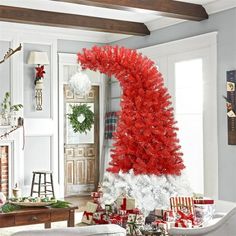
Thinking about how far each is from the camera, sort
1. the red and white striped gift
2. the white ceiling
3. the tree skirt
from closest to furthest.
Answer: the red and white striped gift → the tree skirt → the white ceiling

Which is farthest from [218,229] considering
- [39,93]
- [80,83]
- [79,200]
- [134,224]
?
[80,83]

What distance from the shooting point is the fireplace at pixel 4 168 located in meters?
7.50

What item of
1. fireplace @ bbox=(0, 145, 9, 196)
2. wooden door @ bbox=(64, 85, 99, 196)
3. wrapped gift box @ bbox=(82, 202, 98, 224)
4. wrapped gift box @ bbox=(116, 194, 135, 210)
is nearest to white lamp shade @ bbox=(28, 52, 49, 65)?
wooden door @ bbox=(64, 85, 99, 196)

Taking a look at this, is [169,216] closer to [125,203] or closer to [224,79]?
[125,203]

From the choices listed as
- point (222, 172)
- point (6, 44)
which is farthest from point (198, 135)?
point (6, 44)

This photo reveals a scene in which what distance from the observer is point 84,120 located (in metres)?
8.58

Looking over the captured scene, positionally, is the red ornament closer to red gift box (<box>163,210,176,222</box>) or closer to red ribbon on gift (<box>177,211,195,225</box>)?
red gift box (<box>163,210,176,222</box>)

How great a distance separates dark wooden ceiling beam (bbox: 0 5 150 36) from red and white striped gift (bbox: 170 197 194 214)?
3894mm

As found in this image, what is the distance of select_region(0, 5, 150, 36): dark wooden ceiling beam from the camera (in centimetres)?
630

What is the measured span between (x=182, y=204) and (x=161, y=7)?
3170 millimetres

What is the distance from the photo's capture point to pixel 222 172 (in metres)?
6.14

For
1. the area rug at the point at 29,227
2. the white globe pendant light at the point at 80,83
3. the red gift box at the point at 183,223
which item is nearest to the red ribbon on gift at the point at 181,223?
the red gift box at the point at 183,223

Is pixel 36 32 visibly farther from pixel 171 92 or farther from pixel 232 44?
pixel 232 44

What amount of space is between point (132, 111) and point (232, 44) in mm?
2599
